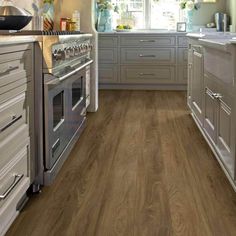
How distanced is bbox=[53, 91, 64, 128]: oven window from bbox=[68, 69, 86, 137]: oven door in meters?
0.26

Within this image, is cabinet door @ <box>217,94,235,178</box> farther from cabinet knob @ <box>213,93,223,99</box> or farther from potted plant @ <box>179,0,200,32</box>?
potted plant @ <box>179,0,200,32</box>

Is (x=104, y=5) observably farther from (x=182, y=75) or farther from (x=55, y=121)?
(x=55, y=121)

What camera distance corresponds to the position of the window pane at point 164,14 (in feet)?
24.7

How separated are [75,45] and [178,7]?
14.9 feet

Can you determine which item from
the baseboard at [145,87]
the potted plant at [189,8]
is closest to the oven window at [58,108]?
the baseboard at [145,87]

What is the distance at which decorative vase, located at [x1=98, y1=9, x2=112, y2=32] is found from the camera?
23.8ft

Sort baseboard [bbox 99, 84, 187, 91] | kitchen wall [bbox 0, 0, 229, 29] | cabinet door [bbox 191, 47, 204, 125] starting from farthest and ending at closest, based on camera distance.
A: baseboard [bbox 99, 84, 187, 91] < kitchen wall [bbox 0, 0, 229, 29] < cabinet door [bbox 191, 47, 204, 125]

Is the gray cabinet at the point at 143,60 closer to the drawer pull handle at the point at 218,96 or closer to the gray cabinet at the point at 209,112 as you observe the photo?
the gray cabinet at the point at 209,112

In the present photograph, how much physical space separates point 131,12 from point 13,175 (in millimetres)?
5962

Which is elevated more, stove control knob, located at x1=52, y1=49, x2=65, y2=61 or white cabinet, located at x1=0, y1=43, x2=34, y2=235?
stove control knob, located at x1=52, y1=49, x2=65, y2=61

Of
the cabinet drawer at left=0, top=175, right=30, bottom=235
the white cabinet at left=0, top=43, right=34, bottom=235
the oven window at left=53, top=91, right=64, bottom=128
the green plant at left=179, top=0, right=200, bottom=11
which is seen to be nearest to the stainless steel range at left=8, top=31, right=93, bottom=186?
the oven window at left=53, top=91, right=64, bottom=128

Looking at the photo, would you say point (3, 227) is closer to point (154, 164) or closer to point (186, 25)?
point (154, 164)

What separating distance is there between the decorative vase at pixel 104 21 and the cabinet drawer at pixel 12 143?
17.1ft

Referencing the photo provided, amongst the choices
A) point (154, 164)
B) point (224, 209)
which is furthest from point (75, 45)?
point (224, 209)
